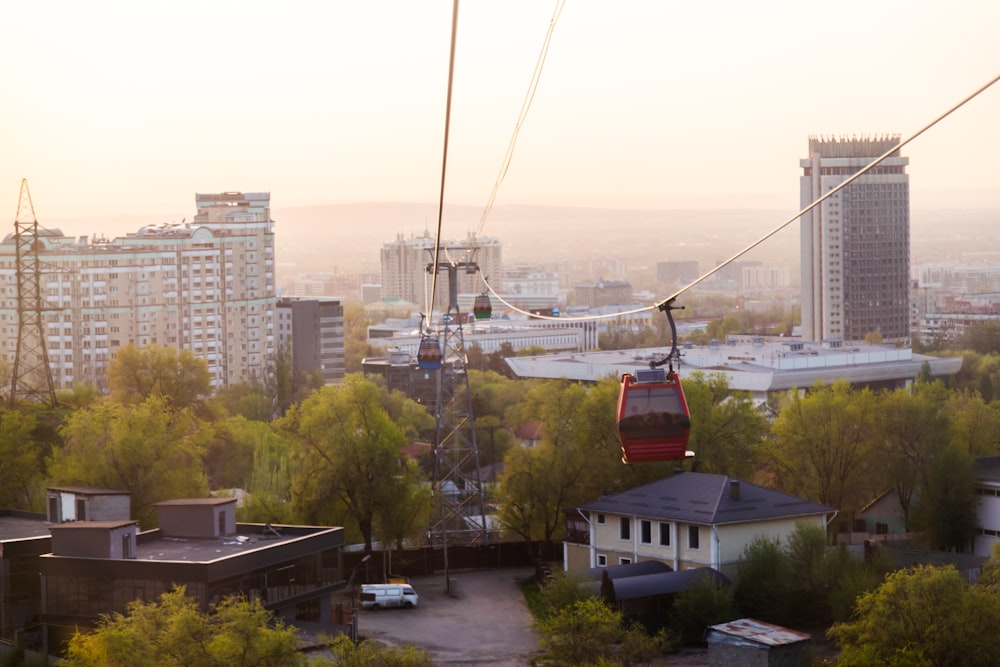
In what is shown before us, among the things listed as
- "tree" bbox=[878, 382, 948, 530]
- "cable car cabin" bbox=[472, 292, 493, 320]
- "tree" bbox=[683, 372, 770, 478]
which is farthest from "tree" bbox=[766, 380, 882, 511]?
"cable car cabin" bbox=[472, 292, 493, 320]

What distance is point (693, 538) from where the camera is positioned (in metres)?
25.5

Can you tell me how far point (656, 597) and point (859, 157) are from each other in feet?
263

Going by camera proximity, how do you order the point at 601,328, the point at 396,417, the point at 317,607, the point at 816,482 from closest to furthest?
the point at 317,607 → the point at 816,482 → the point at 396,417 → the point at 601,328

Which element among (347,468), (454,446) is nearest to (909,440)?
(454,446)

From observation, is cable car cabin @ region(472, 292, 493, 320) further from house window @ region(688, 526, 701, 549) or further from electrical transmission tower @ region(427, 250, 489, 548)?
house window @ region(688, 526, 701, 549)

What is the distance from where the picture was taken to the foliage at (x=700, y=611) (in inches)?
907

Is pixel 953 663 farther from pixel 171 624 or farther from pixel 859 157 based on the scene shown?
pixel 859 157

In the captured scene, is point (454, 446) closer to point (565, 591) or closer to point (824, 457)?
point (824, 457)

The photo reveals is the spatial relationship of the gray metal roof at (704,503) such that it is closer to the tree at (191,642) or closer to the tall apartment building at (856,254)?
the tree at (191,642)

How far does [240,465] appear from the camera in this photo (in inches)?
1515

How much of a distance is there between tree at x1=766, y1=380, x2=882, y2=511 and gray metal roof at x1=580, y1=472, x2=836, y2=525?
5.51 m

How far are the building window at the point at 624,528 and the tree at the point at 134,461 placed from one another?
7.93 m

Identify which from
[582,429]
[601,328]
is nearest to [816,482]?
[582,429]

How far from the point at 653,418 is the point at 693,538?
44.3 feet
